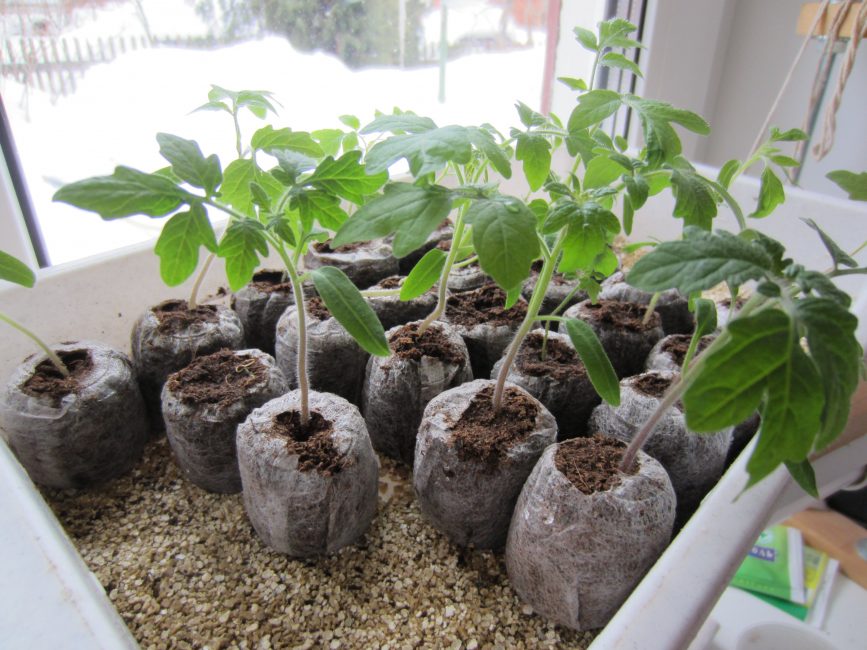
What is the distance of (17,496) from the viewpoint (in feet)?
1.73

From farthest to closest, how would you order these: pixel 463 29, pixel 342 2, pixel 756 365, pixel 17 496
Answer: pixel 463 29, pixel 342 2, pixel 17 496, pixel 756 365

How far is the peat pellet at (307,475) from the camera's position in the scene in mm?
723

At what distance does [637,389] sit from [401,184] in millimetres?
495

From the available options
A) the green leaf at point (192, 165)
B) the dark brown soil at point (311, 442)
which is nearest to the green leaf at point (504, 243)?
the green leaf at point (192, 165)

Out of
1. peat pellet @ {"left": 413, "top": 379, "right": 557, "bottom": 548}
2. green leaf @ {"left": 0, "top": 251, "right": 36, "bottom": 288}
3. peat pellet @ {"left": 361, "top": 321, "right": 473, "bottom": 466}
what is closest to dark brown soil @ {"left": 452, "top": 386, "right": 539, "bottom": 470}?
peat pellet @ {"left": 413, "top": 379, "right": 557, "bottom": 548}

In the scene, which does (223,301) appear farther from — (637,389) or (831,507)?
(831,507)

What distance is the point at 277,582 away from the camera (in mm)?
757

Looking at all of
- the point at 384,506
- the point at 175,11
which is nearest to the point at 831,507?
the point at 384,506

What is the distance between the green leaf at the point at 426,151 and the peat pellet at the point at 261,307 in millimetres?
610

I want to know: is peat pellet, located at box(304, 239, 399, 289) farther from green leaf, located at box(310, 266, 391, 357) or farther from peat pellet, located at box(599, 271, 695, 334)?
green leaf, located at box(310, 266, 391, 357)

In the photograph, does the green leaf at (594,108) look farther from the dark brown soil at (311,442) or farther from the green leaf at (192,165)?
the dark brown soil at (311,442)

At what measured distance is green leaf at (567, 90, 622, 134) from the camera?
614mm

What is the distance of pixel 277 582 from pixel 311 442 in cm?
19

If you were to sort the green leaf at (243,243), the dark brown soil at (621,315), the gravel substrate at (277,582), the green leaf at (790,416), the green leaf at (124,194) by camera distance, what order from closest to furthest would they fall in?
the green leaf at (790,416) < the green leaf at (124,194) < the green leaf at (243,243) < the gravel substrate at (277,582) < the dark brown soil at (621,315)
